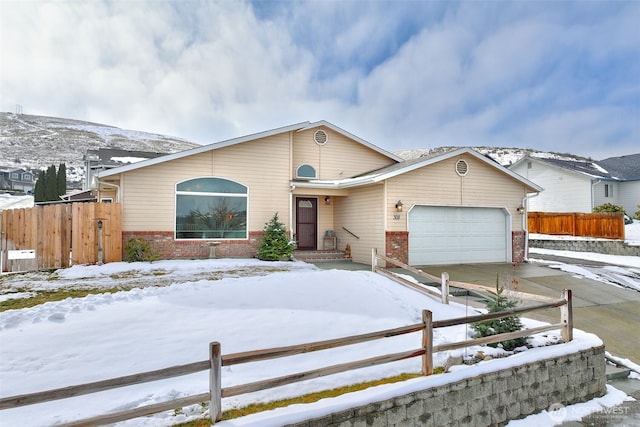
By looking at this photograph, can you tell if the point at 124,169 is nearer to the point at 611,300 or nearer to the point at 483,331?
the point at 483,331

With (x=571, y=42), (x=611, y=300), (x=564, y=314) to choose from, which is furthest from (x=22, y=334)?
(x=571, y=42)

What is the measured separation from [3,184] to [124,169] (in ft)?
185

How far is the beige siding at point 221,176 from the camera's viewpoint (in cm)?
1132

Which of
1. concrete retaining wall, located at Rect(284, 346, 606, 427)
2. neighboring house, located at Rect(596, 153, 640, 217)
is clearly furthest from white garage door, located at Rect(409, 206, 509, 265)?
neighboring house, located at Rect(596, 153, 640, 217)

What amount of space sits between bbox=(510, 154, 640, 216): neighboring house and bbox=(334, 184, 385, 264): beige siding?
18.4 m

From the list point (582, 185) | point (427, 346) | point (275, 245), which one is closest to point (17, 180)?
point (275, 245)

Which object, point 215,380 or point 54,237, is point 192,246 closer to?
point 54,237

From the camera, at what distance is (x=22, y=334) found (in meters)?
4.82

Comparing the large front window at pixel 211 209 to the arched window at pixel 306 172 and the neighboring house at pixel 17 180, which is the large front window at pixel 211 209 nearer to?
the arched window at pixel 306 172

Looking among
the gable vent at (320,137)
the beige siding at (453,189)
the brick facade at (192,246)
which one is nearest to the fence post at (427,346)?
→ the beige siding at (453,189)

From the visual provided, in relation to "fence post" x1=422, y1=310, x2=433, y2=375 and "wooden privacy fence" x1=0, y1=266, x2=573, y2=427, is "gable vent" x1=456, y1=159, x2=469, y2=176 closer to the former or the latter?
"wooden privacy fence" x1=0, y1=266, x2=573, y2=427

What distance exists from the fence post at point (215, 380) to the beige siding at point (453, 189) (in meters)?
9.51

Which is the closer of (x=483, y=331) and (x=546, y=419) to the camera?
(x=546, y=419)

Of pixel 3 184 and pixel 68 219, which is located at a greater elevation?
pixel 3 184
